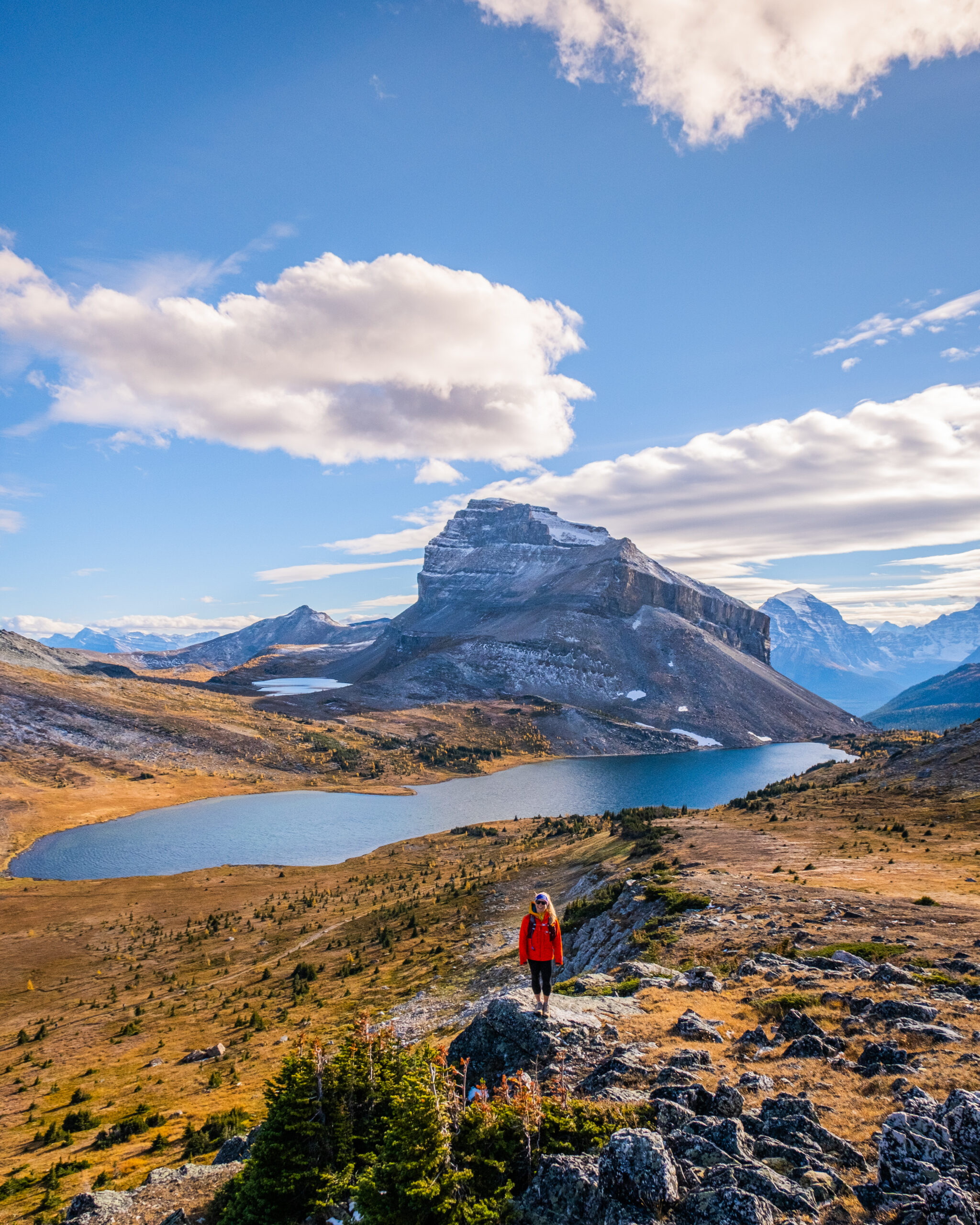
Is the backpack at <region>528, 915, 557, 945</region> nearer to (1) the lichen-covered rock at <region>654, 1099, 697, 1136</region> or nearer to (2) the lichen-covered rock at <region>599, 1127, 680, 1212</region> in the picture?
(1) the lichen-covered rock at <region>654, 1099, 697, 1136</region>

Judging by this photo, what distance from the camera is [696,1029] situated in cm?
1554

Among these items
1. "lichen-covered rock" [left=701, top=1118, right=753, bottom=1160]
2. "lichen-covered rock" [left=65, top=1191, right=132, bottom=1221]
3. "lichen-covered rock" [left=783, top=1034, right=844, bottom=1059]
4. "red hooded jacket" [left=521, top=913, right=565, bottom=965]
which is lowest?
"lichen-covered rock" [left=65, top=1191, right=132, bottom=1221]

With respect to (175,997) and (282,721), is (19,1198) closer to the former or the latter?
(175,997)

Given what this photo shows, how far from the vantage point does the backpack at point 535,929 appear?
14641 mm

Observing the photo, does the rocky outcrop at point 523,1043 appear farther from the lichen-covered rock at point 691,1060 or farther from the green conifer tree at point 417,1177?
the green conifer tree at point 417,1177

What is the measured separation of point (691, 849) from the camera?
47.3 metres

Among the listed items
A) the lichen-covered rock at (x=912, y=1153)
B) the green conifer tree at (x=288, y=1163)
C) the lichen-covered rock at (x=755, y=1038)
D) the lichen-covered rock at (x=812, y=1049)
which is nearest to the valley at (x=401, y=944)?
the lichen-covered rock at (x=755, y=1038)

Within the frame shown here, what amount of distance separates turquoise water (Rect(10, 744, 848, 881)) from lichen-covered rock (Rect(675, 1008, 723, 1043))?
75973mm

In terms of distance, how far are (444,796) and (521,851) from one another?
62640 mm

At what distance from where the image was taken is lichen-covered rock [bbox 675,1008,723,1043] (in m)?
15.4

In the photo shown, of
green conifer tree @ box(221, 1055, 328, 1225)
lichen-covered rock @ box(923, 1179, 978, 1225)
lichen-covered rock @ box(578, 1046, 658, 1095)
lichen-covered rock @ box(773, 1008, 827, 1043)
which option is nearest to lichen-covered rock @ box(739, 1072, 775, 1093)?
lichen-covered rock @ box(578, 1046, 658, 1095)

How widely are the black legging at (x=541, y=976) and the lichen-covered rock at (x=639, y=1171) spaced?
562 centimetres

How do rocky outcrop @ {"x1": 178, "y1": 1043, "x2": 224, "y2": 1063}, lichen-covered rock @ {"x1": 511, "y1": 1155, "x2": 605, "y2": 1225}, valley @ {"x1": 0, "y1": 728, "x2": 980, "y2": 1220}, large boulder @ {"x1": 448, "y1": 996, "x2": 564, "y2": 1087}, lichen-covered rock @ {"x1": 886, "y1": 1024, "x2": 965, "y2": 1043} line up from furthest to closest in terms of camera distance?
rocky outcrop @ {"x1": 178, "y1": 1043, "x2": 224, "y2": 1063} < valley @ {"x1": 0, "y1": 728, "x2": 980, "y2": 1220} < large boulder @ {"x1": 448, "y1": 996, "x2": 564, "y2": 1087} < lichen-covered rock @ {"x1": 886, "y1": 1024, "x2": 965, "y2": 1043} < lichen-covered rock @ {"x1": 511, "y1": 1155, "x2": 605, "y2": 1225}

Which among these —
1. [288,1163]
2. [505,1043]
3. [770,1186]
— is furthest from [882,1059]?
[288,1163]
